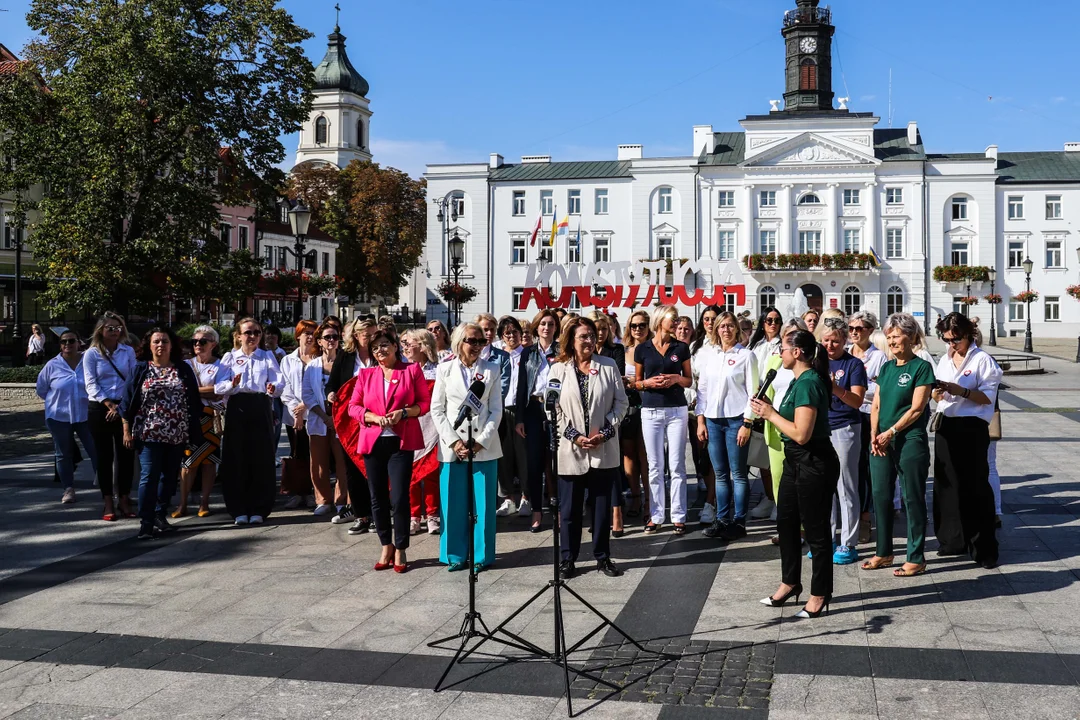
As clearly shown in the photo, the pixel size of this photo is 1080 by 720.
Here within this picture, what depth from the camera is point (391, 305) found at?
83.5 m

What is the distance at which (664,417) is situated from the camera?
862 centimetres

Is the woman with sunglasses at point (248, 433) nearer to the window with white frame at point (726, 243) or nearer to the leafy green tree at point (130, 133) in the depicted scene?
the leafy green tree at point (130, 133)

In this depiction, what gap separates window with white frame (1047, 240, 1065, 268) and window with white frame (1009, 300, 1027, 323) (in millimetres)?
3957

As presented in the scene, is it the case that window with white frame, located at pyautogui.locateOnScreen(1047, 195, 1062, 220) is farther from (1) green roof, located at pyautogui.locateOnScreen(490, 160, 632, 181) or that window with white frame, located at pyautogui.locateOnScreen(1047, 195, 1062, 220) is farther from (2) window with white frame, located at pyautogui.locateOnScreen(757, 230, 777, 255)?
(1) green roof, located at pyautogui.locateOnScreen(490, 160, 632, 181)

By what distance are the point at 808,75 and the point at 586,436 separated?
70735 millimetres

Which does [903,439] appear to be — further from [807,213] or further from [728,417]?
[807,213]

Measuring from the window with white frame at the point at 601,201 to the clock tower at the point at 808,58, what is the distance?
570 inches

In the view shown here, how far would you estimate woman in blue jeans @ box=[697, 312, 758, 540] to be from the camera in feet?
27.5

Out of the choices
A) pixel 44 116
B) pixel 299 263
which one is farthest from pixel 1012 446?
pixel 44 116

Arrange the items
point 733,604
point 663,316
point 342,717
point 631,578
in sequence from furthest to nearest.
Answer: point 663,316
point 631,578
point 733,604
point 342,717

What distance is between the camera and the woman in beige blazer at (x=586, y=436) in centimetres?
729

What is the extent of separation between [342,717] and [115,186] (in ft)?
78.4

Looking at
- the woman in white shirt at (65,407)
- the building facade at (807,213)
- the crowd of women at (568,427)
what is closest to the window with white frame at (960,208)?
the building facade at (807,213)

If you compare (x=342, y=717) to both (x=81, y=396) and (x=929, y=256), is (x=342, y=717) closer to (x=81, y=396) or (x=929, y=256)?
(x=81, y=396)
